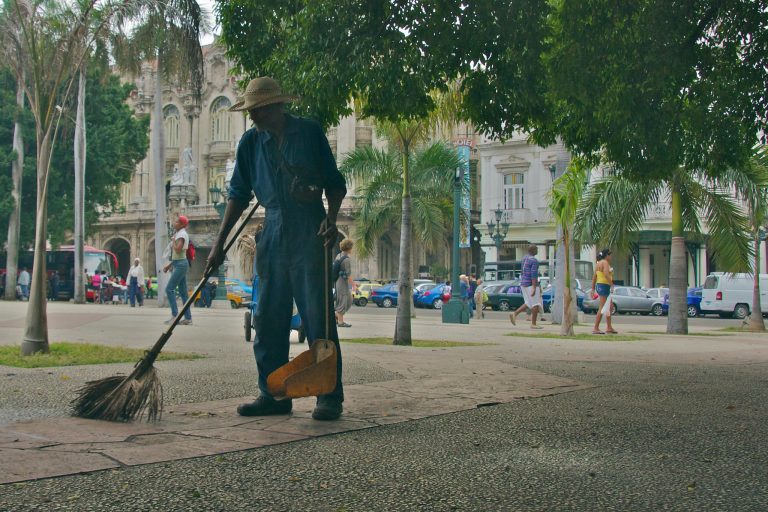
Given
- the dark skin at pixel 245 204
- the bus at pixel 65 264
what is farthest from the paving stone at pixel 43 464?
the bus at pixel 65 264

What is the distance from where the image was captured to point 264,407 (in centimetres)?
495

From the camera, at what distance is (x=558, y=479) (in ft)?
11.7

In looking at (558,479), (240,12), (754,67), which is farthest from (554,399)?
(240,12)

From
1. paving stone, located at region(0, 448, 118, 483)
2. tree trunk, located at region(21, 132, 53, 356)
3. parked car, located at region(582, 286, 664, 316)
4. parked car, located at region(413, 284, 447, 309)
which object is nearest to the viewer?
paving stone, located at region(0, 448, 118, 483)

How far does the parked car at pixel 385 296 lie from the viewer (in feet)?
144

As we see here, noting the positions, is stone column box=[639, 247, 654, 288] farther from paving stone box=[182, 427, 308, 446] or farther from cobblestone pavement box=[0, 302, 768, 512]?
paving stone box=[182, 427, 308, 446]

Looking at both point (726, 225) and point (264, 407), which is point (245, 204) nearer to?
point (264, 407)

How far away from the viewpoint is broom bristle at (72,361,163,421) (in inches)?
185

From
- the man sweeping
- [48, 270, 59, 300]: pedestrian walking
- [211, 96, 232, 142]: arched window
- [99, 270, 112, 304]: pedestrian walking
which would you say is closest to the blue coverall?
the man sweeping

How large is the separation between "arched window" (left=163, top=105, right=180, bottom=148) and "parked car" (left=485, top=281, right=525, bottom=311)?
32.2m

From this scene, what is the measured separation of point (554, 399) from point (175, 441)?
2769 millimetres

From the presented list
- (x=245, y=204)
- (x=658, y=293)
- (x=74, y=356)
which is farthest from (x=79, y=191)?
(x=245, y=204)

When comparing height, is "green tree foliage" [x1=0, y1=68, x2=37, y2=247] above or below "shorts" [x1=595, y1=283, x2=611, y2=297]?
above

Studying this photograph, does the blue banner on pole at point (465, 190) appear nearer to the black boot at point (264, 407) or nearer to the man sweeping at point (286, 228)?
the man sweeping at point (286, 228)
